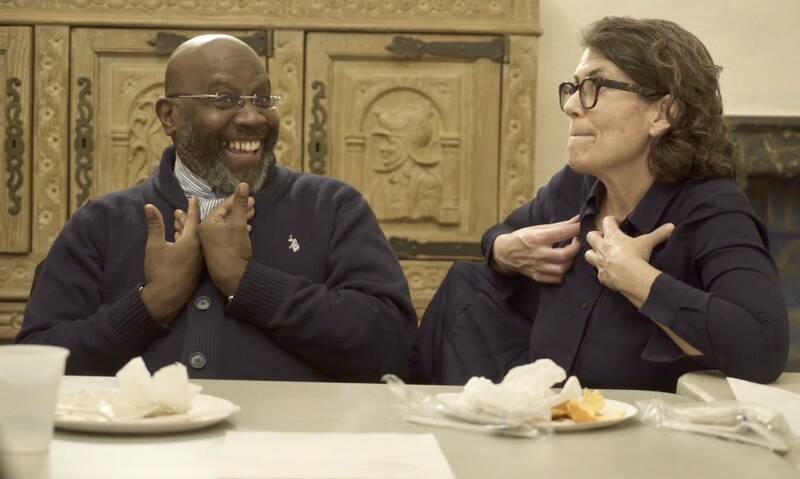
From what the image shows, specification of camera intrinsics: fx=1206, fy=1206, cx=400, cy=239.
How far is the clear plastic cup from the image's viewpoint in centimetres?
112

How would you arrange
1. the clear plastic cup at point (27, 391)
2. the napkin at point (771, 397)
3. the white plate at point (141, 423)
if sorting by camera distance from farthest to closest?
the napkin at point (771, 397), the white plate at point (141, 423), the clear plastic cup at point (27, 391)

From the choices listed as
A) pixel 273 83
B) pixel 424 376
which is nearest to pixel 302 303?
pixel 424 376

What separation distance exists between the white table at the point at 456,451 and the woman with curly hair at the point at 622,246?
65cm

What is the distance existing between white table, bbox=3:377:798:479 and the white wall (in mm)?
2774

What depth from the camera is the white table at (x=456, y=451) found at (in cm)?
129

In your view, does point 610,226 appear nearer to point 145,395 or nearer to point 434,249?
point 145,395

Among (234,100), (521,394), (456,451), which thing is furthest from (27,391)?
(234,100)

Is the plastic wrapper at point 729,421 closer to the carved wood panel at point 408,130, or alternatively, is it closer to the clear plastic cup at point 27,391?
the clear plastic cup at point 27,391

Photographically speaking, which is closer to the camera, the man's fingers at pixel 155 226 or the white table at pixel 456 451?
the white table at pixel 456 451

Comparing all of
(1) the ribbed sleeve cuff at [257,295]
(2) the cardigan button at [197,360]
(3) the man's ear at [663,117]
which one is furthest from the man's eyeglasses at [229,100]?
(3) the man's ear at [663,117]

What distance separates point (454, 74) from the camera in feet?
13.1

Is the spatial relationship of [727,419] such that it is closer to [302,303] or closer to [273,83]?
[302,303]

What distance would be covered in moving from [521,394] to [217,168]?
1213 mm

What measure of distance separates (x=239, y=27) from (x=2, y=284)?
115 cm
